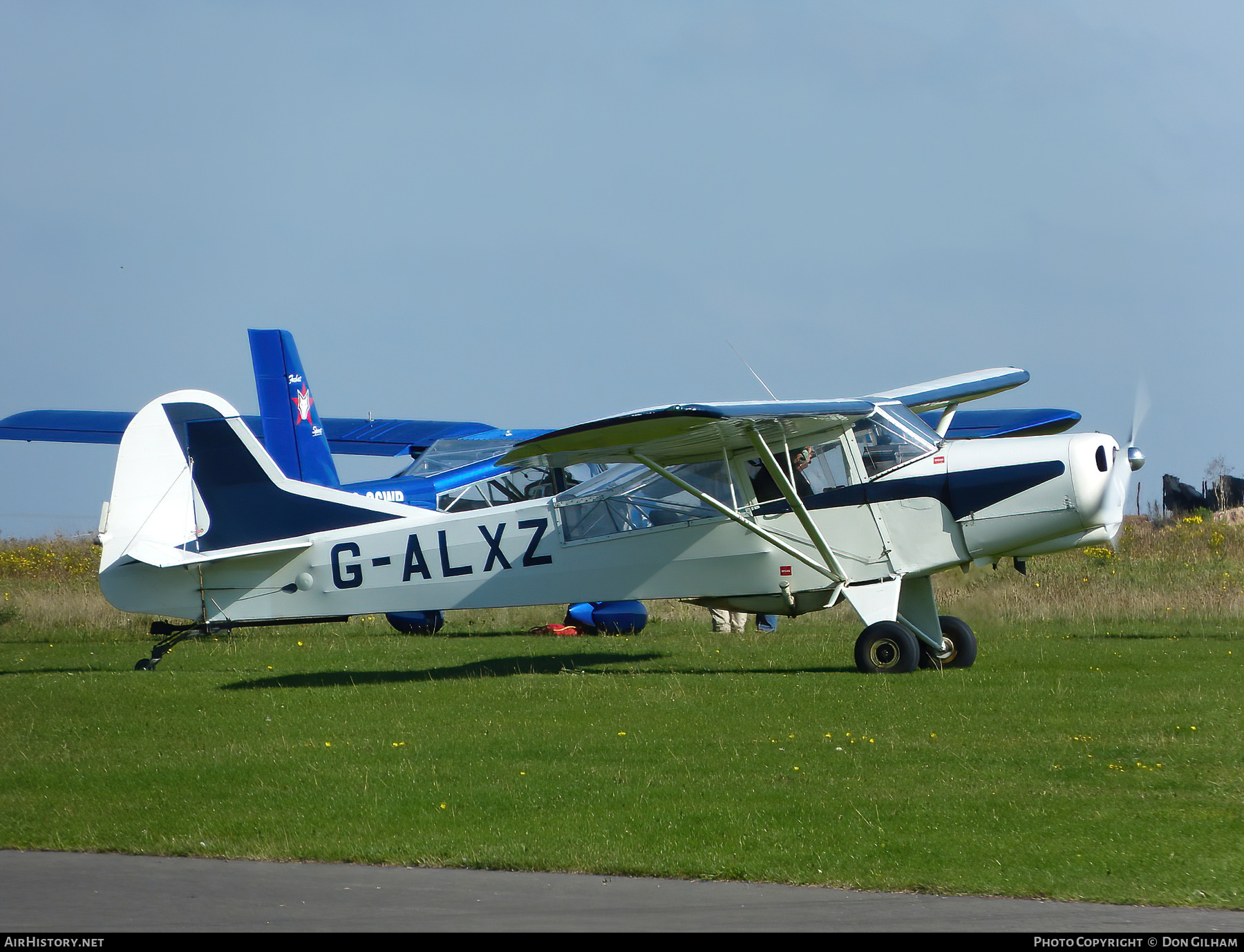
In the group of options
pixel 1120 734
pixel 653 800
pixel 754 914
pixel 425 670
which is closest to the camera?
pixel 754 914

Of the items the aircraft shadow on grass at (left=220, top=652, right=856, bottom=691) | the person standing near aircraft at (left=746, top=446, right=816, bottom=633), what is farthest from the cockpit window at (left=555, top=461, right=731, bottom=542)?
the aircraft shadow on grass at (left=220, top=652, right=856, bottom=691)

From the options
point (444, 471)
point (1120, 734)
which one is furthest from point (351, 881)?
point (444, 471)

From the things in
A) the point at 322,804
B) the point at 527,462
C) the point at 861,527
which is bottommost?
the point at 322,804

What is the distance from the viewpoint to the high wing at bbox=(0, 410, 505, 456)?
25.4 metres

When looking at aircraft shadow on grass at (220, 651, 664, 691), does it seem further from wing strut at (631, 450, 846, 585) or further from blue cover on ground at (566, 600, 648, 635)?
blue cover on ground at (566, 600, 648, 635)

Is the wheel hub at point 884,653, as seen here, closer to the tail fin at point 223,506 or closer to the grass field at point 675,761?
the grass field at point 675,761

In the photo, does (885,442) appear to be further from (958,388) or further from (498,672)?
(498,672)

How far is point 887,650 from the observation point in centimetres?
1241

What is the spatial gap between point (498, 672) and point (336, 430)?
16367 millimetres

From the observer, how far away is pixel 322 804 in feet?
23.7

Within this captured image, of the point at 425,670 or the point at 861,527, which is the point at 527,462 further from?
the point at 861,527

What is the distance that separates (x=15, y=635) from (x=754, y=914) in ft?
57.5

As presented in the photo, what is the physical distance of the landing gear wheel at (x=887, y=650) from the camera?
12250 millimetres

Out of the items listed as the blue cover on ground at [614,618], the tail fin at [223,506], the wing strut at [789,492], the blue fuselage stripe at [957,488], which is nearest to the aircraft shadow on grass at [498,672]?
the wing strut at [789,492]
